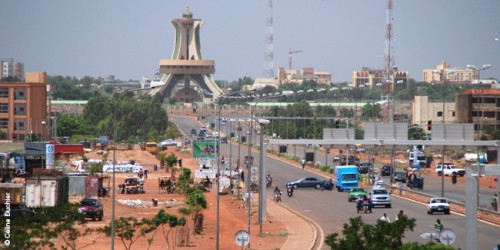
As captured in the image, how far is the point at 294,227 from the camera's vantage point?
45094 millimetres

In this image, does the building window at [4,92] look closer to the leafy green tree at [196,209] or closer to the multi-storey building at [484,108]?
the multi-storey building at [484,108]

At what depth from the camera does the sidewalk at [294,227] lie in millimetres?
38594

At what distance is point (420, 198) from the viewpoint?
59125 mm

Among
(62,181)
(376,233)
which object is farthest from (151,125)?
(376,233)

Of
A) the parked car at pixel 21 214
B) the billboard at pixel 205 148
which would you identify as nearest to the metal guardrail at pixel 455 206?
the billboard at pixel 205 148

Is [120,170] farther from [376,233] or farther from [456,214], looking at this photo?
[376,233]

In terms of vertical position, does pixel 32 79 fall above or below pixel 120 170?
above

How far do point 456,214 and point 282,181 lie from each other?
28275 millimetres

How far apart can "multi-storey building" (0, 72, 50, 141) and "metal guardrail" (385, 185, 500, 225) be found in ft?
153

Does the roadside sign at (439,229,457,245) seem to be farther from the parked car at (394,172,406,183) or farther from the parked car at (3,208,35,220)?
the parked car at (394,172,406,183)

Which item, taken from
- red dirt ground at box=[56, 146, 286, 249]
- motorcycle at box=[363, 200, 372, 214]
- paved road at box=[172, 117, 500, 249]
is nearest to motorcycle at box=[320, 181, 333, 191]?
paved road at box=[172, 117, 500, 249]

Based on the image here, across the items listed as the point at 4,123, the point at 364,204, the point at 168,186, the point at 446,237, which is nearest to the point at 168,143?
the point at 4,123

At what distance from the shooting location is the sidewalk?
38.6 m

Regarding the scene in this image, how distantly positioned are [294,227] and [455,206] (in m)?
10.8
